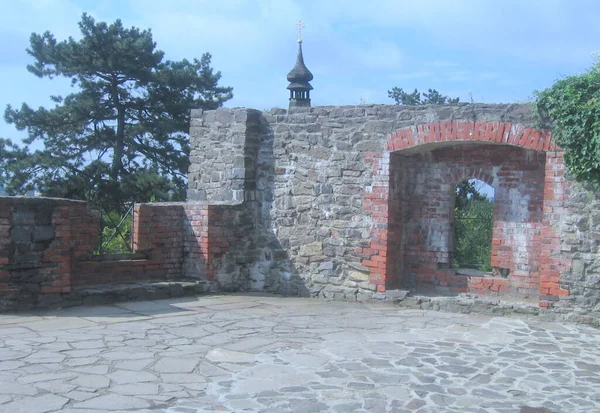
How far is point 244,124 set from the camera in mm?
8992

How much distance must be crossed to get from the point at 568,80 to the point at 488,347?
10.7 feet

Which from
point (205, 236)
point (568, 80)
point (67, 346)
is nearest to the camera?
point (67, 346)

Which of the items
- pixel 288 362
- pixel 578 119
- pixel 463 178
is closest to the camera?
pixel 288 362

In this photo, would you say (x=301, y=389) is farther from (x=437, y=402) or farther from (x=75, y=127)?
(x=75, y=127)

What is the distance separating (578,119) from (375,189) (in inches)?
102

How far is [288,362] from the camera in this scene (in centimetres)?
533

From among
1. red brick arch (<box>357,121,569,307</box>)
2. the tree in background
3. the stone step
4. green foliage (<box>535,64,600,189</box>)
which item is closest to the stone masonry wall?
red brick arch (<box>357,121,569,307</box>)

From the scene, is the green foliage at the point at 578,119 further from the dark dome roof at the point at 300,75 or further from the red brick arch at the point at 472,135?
the dark dome roof at the point at 300,75

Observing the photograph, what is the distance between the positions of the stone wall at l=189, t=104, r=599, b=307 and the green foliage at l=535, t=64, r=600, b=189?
253 millimetres

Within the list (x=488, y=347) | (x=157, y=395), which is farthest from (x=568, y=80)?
(x=157, y=395)

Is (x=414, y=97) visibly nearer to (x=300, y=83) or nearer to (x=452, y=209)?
(x=300, y=83)

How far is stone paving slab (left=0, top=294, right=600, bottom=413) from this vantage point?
14.3ft

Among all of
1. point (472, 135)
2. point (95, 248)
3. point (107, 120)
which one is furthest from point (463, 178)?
point (107, 120)

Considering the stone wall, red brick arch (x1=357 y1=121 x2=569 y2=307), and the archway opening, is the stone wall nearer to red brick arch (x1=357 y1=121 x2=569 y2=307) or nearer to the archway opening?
red brick arch (x1=357 y1=121 x2=569 y2=307)
